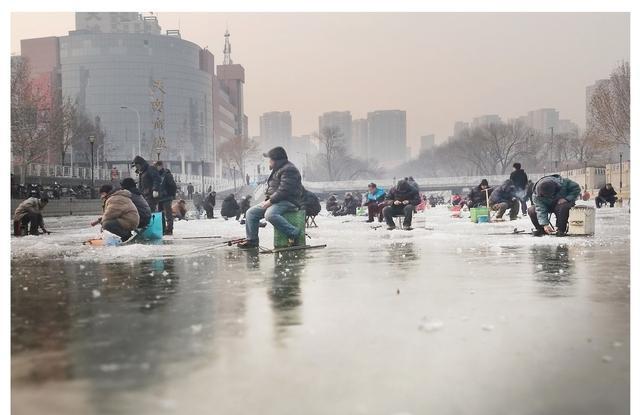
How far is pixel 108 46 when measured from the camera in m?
41.0

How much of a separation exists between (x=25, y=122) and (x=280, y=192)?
5725 mm

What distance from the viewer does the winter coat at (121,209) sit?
11.8 metres

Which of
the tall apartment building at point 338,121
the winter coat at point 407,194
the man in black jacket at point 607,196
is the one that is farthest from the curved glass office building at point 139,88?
Result: the man in black jacket at point 607,196

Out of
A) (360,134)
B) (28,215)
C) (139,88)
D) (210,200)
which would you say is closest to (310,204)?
(360,134)

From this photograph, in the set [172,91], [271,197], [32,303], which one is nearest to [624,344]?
[32,303]

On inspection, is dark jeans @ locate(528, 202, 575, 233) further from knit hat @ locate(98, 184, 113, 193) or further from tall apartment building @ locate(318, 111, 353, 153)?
knit hat @ locate(98, 184, 113, 193)

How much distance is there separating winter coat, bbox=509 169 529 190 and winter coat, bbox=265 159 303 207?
11.7 meters

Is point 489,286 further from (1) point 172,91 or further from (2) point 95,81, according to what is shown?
(1) point 172,91

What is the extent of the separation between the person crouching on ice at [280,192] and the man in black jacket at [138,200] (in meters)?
2.95

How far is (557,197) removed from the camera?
1266cm

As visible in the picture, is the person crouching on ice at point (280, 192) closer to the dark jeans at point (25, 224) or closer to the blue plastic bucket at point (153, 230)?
the blue plastic bucket at point (153, 230)

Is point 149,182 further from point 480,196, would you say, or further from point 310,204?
point 480,196

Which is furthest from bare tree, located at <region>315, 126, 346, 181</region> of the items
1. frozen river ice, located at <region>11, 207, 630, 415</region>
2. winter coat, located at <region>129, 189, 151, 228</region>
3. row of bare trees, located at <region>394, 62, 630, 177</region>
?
frozen river ice, located at <region>11, 207, 630, 415</region>
